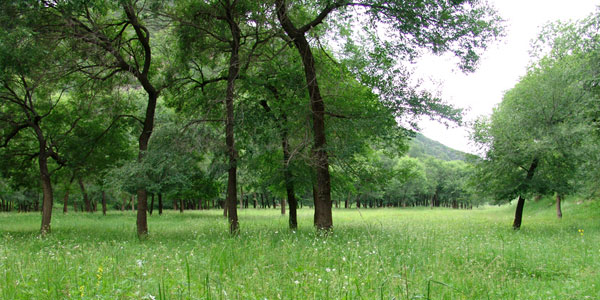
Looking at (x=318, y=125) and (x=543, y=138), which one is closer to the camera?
(x=318, y=125)

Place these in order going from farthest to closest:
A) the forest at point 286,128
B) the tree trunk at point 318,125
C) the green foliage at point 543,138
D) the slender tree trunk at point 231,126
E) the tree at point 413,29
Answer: the green foliage at point 543,138 < the slender tree trunk at point 231,126 < the tree trunk at point 318,125 < the tree at point 413,29 < the forest at point 286,128

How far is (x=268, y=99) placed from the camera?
14.7 m

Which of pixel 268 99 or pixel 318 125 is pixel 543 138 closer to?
pixel 318 125

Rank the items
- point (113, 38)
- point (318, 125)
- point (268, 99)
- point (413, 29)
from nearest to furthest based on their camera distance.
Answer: point (413, 29) < point (318, 125) < point (113, 38) < point (268, 99)

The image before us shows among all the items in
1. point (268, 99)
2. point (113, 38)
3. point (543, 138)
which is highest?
point (113, 38)

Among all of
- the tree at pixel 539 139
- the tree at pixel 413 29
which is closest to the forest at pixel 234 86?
the tree at pixel 413 29

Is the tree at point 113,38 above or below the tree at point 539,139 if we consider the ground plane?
above

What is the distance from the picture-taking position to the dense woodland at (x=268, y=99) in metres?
10.9

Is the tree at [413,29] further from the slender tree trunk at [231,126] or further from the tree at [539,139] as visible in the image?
the tree at [539,139]

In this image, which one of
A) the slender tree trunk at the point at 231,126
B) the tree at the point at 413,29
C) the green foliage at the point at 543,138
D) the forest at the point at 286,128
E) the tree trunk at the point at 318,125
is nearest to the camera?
the forest at the point at 286,128

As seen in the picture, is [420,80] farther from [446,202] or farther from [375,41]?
[446,202]

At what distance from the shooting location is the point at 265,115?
1407 centimetres

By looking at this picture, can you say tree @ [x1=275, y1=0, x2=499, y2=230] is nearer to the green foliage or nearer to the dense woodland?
the dense woodland

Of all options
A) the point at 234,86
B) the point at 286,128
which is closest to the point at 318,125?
the point at 286,128
